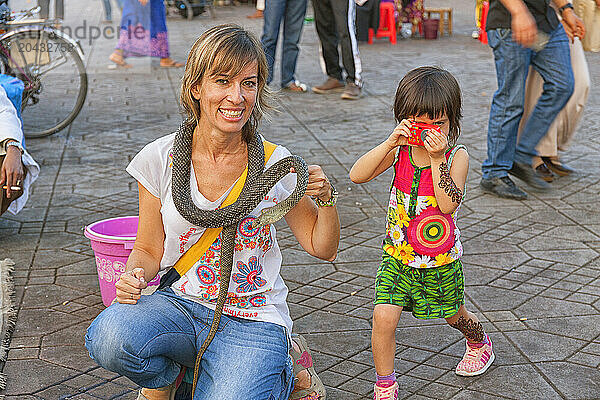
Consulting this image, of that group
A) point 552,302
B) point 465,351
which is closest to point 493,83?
point 552,302

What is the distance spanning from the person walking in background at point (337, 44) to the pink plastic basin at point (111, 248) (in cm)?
514

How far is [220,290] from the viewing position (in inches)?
103

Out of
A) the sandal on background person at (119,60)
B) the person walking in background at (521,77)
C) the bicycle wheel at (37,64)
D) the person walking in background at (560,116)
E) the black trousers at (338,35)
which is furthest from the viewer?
the sandal on background person at (119,60)

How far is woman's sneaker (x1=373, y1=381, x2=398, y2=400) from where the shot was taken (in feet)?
9.50

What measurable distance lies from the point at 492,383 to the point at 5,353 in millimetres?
1997

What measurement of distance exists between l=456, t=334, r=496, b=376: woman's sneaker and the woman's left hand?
2487 mm

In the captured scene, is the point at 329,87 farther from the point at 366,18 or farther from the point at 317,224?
the point at 317,224

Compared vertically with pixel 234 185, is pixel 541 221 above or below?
below

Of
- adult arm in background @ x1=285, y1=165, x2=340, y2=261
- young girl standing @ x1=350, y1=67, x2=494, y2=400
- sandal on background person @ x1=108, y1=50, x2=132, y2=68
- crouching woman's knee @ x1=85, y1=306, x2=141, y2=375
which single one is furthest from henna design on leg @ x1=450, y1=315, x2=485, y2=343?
sandal on background person @ x1=108, y1=50, x2=132, y2=68

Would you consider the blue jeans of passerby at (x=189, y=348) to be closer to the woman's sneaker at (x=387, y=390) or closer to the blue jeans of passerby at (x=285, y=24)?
the woman's sneaker at (x=387, y=390)

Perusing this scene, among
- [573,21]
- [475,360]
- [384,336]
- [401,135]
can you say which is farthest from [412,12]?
[384,336]

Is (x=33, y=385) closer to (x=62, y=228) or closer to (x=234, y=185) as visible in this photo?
(x=234, y=185)

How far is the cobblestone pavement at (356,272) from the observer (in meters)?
3.19

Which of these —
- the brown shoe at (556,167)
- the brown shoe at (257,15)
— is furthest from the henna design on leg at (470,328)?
the brown shoe at (257,15)
